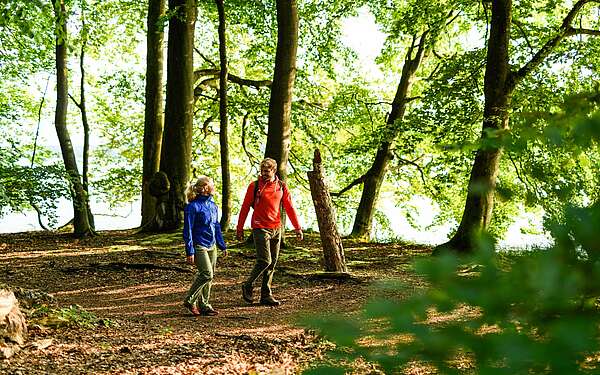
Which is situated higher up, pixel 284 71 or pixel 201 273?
pixel 284 71

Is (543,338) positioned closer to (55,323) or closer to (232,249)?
(55,323)

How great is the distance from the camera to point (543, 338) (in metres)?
1.22

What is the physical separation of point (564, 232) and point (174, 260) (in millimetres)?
11969

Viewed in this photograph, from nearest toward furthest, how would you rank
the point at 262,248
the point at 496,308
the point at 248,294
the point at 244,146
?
the point at 496,308, the point at 262,248, the point at 248,294, the point at 244,146

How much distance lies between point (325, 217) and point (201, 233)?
320 centimetres

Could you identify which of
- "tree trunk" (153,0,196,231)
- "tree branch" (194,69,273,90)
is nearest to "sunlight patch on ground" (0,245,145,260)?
"tree trunk" (153,0,196,231)

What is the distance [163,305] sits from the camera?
933 cm

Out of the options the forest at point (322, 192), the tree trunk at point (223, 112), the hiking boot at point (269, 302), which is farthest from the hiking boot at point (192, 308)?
the tree trunk at point (223, 112)

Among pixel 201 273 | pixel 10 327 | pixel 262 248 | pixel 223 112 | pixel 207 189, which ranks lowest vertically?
pixel 10 327

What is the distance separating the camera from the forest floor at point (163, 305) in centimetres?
589

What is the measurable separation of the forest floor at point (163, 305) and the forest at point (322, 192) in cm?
4

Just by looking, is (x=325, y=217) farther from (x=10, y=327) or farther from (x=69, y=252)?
(x=69, y=252)

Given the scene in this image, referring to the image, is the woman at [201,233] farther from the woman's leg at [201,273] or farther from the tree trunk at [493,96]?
the tree trunk at [493,96]

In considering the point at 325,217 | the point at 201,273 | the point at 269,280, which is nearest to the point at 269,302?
the point at 269,280
